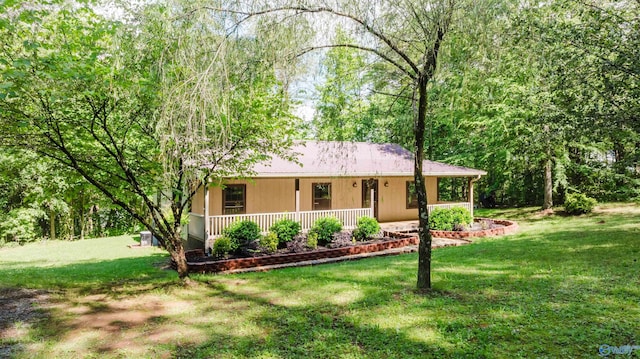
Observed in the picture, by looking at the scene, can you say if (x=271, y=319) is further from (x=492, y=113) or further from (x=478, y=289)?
(x=492, y=113)

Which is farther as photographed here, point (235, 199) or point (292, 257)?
point (235, 199)

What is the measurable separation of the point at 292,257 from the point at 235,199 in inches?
167

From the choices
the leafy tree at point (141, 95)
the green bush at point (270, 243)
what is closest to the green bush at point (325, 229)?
the green bush at point (270, 243)

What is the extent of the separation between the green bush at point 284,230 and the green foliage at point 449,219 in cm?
592

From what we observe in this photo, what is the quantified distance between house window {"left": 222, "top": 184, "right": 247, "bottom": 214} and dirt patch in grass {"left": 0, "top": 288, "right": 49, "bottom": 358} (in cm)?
709

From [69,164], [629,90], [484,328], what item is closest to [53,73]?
[69,164]

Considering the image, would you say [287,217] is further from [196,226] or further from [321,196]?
[321,196]

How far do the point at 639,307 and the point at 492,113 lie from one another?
57.7ft

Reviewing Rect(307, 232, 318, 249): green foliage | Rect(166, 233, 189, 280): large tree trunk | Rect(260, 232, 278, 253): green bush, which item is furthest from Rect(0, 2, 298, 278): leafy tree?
Rect(307, 232, 318, 249): green foliage

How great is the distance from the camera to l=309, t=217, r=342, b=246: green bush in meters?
12.5

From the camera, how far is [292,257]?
1094 cm

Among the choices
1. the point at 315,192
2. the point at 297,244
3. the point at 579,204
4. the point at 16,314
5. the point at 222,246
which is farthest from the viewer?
the point at 579,204

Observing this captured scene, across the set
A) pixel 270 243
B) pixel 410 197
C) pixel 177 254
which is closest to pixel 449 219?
pixel 410 197

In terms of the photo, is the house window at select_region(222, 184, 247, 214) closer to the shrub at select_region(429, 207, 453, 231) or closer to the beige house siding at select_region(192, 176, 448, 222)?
the beige house siding at select_region(192, 176, 448, 222)
